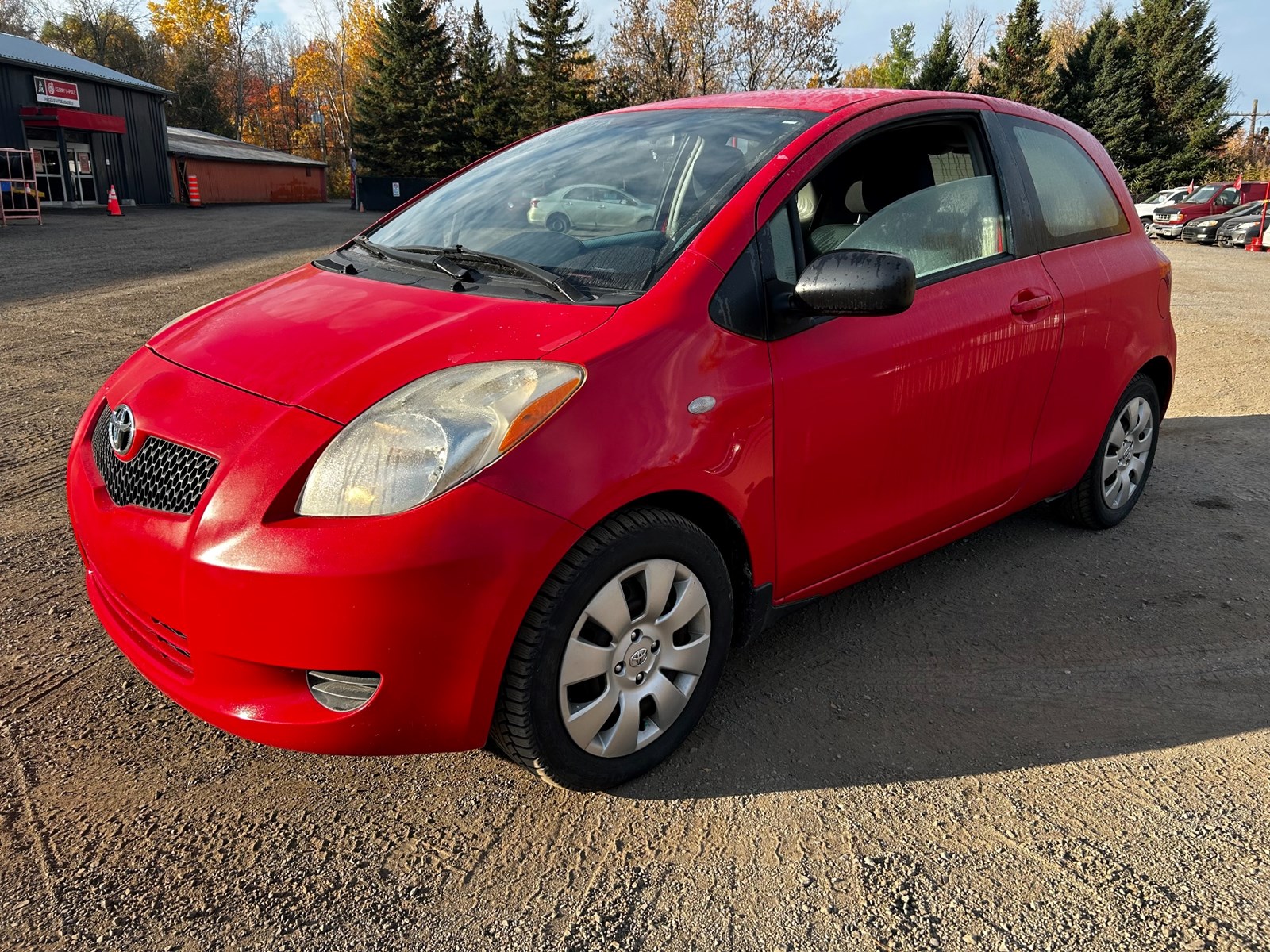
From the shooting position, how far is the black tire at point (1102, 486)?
399 centimetres

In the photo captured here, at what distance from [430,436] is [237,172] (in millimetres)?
48777

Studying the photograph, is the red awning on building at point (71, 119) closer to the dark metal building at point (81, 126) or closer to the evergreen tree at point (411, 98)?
the dark metal building at point (81, 126)

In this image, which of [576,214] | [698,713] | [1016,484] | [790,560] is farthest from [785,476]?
[1016,484]

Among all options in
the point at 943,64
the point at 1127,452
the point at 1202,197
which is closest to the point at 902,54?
the point at 943,64

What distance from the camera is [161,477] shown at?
2.18 metres

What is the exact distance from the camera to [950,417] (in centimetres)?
302

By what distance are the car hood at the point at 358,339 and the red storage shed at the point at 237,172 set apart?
43.1 m

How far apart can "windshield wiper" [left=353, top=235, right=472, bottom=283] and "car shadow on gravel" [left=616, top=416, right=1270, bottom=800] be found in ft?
4.83

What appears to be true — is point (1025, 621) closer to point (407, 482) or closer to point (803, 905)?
point (803, 905)

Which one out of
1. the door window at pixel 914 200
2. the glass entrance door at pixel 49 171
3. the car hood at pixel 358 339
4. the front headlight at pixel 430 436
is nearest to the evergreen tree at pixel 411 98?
the glass entrance door at pixel 49 171

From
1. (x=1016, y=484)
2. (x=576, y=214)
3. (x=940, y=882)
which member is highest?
(x=576, y=214)

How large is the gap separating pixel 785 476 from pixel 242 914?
165 cm

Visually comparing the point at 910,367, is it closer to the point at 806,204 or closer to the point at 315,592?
the point at 806,204

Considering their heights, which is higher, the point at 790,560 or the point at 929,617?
the point at 790,560
